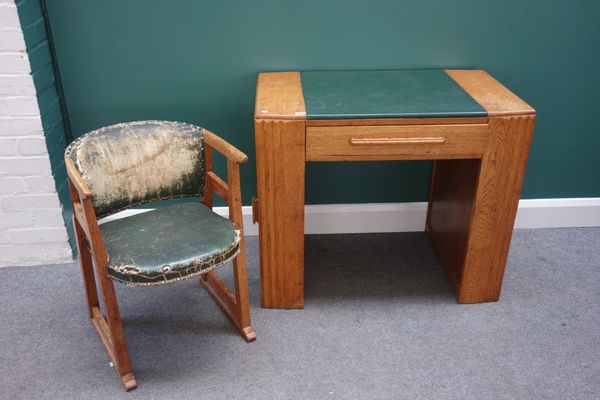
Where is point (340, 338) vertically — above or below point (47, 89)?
below

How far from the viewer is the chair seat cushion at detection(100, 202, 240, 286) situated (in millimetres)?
1563

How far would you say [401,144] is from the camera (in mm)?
1787

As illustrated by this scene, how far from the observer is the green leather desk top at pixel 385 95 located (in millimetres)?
1763

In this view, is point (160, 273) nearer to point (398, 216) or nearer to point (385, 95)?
point (385, 95)

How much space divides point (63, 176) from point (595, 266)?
2.15 m

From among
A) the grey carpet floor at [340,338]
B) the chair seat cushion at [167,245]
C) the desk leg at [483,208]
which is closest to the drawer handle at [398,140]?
the desk leg at [483,208]

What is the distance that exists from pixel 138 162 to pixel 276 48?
2.42ft

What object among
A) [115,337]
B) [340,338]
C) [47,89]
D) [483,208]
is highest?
[47,89]

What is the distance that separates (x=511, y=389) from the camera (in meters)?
1.71

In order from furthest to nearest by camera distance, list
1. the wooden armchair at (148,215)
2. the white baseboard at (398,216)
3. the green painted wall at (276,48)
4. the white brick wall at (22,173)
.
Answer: the white baseboard at (398,216) < the green painted wall at (276,48) < the white brick wall at (22,173) < the wooden armchair at (148,215)

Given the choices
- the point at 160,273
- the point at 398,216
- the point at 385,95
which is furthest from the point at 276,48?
the point at 160,273

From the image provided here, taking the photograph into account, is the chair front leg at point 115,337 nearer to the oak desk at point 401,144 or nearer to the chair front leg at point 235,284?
the chair front leg at point 235,284

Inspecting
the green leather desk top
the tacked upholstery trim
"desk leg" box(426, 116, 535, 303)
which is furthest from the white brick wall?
"desk leg" box(426, 116, 535, 303)

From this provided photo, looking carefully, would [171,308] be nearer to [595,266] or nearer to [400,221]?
→ [400,221]
